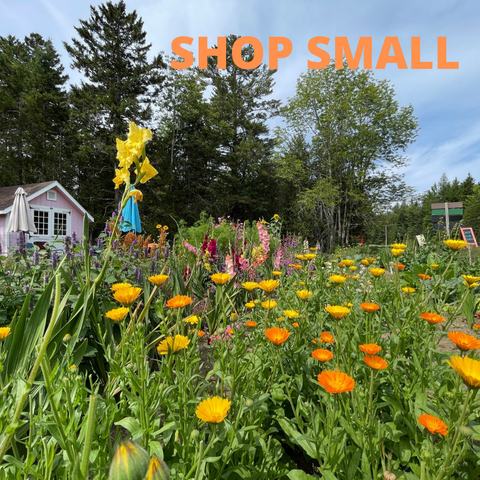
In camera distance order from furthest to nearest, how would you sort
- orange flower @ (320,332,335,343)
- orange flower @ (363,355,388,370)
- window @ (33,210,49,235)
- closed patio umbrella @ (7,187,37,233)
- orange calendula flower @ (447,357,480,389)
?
window @ (33,210,49,235) → closed patio umbrella @ (7,187,37,233) → orange flower @ (320,332,335,343) → orange flower @ (363,355,388,370) → orange calendula flower @ (447,357,480,389)

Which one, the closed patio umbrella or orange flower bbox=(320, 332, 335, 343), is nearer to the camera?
orange flower bbox=(320, 332, 335, 343)

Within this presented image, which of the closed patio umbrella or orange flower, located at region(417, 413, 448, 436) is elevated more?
the closed patio umbrella

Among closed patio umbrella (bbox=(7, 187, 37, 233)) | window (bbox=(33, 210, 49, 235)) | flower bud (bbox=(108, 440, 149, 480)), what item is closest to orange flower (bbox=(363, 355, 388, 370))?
flower bud (bbox=(108, 440, 149, 480))

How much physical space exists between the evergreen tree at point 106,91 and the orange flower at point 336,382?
14.5 meters

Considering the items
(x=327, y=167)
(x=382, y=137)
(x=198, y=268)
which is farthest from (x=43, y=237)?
(x=382, y=137)

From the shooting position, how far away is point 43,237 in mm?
10055

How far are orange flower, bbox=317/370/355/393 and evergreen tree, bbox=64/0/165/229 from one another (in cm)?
1453

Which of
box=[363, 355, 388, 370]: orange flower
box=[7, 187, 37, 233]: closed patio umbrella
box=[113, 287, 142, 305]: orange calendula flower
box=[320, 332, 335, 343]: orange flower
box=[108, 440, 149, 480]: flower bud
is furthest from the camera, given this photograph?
box=[7, 187, 37, 233]: closed patio umbrella

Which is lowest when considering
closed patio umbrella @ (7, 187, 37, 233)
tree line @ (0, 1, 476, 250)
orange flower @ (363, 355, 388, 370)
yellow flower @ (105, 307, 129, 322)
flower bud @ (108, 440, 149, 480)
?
orange flower @ (363, 355, 388, 370)

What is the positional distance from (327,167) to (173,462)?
663 inches

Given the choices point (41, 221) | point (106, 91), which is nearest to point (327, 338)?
point (41, 221)

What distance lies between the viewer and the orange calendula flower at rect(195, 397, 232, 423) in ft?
1.94

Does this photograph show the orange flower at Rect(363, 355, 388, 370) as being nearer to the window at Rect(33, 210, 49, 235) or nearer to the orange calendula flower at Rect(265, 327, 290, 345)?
the orange calendula flower at Rect(265, 327, 290, 345)

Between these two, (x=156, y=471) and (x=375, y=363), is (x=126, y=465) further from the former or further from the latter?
(x=375, y=363)
